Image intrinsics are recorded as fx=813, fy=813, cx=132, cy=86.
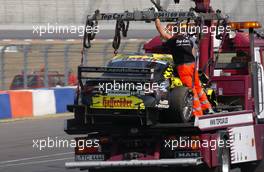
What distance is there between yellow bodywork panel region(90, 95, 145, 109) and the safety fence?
1432 centimetres

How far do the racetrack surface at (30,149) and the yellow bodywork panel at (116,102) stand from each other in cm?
152

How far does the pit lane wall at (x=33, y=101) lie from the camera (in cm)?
2406

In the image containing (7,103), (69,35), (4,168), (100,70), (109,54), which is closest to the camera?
(100,70)

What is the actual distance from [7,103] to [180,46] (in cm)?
1347

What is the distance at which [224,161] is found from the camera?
11695 mm

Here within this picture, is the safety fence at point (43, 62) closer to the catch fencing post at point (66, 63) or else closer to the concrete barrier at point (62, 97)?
the catch fencing post at point (66, 63)

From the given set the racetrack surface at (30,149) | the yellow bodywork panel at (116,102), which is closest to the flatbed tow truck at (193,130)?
the yellow bodywork panel at (116,102)

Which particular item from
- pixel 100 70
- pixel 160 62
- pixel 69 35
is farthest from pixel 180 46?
A: pixel 69 35

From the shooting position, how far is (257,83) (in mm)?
12758

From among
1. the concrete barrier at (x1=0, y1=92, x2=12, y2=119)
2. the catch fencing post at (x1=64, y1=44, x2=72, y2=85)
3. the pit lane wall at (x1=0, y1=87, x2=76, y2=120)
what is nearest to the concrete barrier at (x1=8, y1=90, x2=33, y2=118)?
the pit lane wall at (x1=0, y1=87, x2=76, y2=120)

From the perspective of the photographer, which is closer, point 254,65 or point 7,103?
point 254,65

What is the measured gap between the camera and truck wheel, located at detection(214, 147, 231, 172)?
11495mm

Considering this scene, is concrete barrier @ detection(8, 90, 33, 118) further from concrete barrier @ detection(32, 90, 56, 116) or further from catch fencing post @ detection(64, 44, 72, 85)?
catch fencing post @ detection(64, 44, 72, 85)

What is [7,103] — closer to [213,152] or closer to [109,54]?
[109,54]
